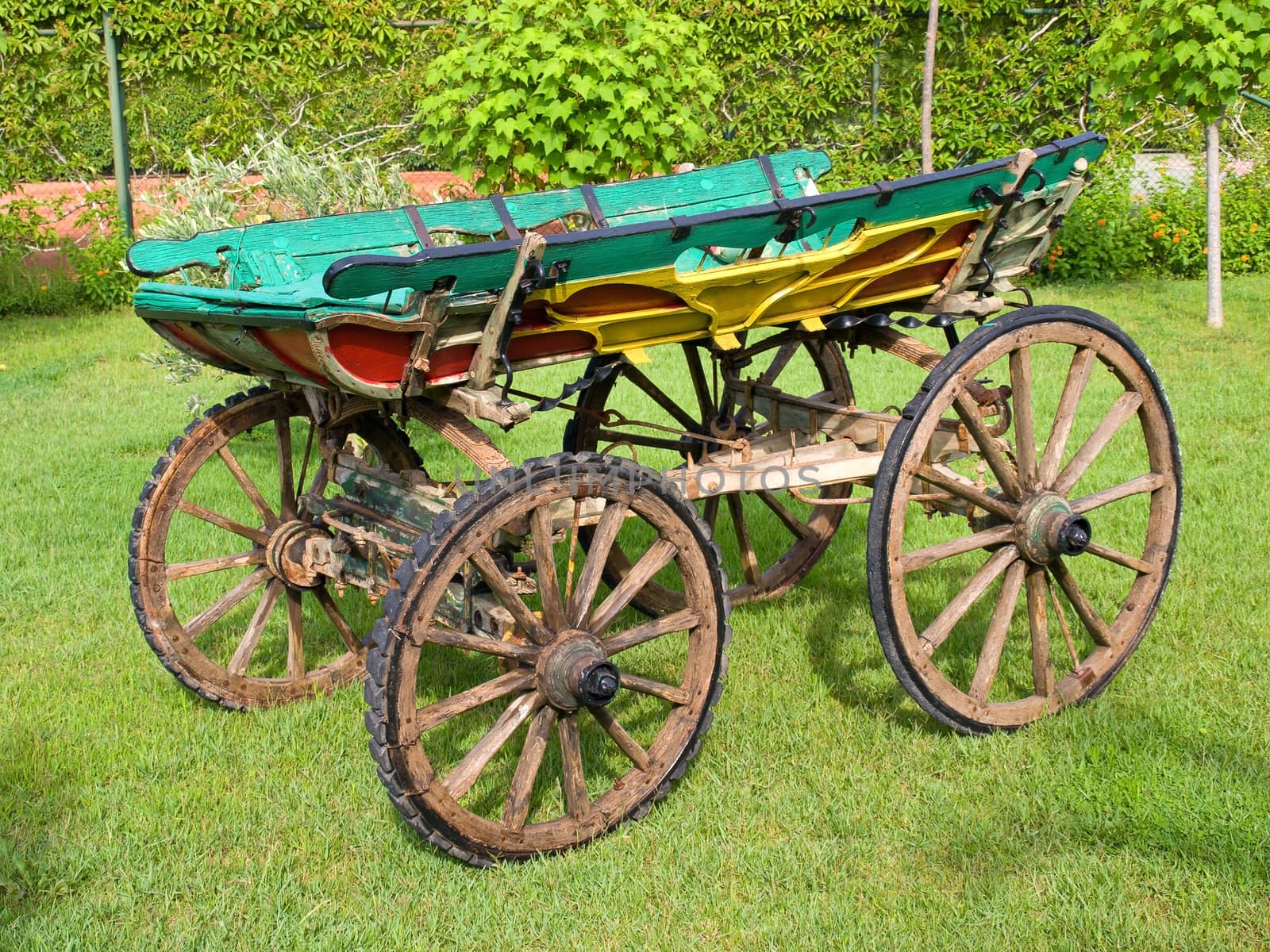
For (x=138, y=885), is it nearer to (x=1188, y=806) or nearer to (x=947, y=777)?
(x=947, y=777)

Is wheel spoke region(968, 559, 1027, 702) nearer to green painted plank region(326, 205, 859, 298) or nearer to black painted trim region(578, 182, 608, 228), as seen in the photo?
green painted plank region(326, 205, 859, 298)

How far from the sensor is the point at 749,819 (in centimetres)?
336

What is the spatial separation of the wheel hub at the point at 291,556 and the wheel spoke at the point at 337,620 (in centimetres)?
15

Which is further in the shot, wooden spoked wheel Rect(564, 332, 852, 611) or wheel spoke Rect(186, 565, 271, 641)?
wooden spoked wheel Rect(564, 332, 852, 611)

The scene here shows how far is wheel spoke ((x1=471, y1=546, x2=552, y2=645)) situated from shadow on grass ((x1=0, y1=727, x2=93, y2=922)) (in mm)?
1269

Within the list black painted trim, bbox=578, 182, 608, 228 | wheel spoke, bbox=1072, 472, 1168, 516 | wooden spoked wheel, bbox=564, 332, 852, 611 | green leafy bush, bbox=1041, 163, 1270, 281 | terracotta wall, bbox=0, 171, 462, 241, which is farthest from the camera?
green leafy bush, bbox=1041, 163, 1270, 281

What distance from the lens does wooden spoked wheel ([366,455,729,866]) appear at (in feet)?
9.30

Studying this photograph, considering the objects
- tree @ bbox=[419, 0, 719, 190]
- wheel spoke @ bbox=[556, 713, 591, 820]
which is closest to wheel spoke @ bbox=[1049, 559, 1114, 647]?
wheel spoke @ bbox=[556, 713, 591, 820]

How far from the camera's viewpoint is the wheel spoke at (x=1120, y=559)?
363cm

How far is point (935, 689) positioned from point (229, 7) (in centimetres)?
927

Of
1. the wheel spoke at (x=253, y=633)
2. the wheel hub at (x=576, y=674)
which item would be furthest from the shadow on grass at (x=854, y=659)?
the wheel spoke at (x=253, y=633)

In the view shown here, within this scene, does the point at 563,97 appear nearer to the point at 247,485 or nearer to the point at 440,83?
the point at 247,485

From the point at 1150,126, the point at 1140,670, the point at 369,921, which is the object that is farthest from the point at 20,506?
the point at 1150,126

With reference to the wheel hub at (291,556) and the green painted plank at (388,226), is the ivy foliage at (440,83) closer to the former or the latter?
the green painted plank at (388,226)
